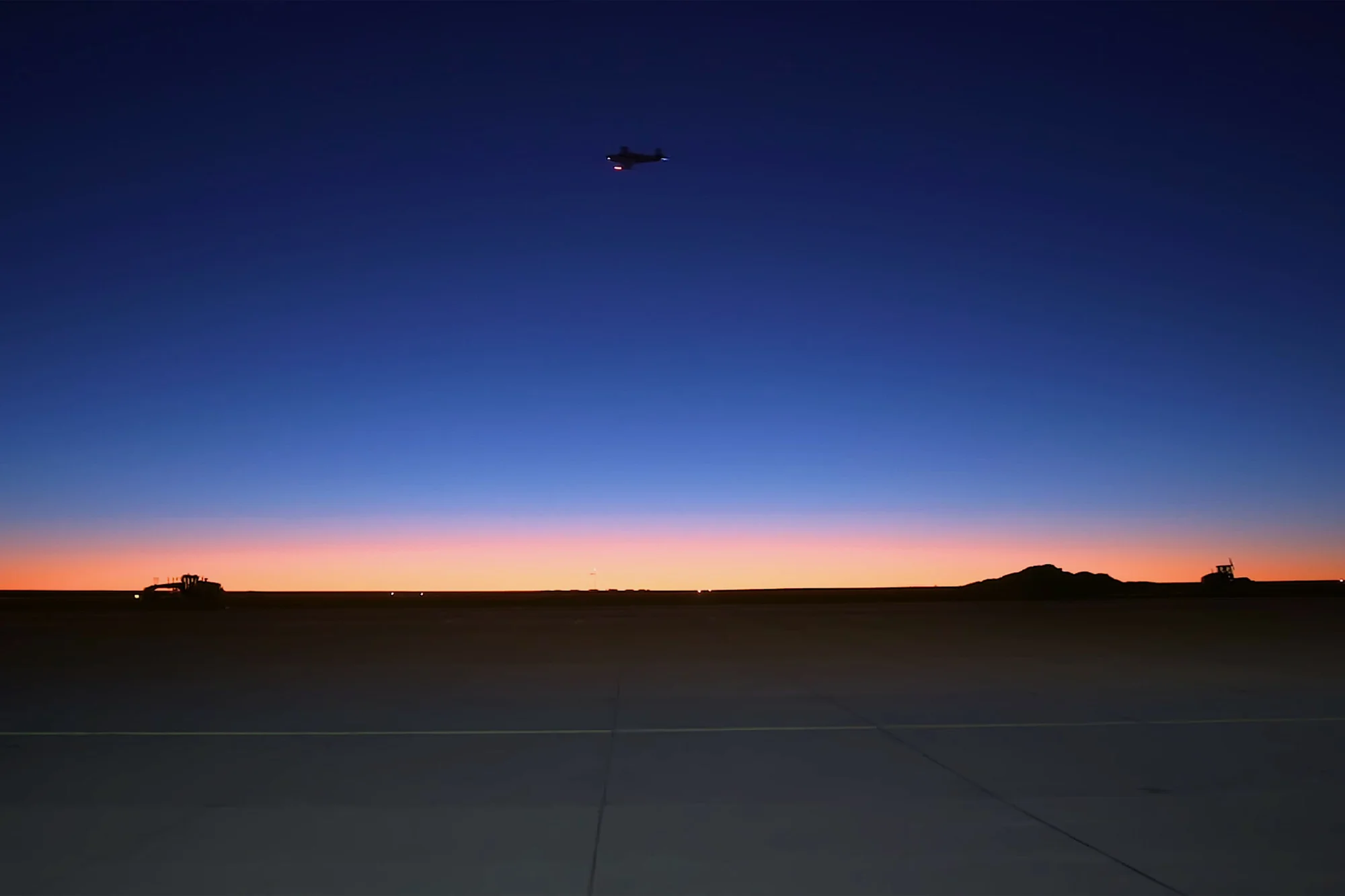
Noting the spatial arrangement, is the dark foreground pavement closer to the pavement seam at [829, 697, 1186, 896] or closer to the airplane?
the pavement seam at [829, 697, 1186, 896]

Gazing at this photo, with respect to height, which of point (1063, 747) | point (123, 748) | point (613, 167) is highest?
point (613, 167)

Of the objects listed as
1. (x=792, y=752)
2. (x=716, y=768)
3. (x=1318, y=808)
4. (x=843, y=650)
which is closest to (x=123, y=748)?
(x=716, y=768)

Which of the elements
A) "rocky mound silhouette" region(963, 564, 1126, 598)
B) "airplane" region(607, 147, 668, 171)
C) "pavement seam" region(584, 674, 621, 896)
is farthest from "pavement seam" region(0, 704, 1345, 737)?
"rocky mound silhouette" region(963, 564, 1126, 598)

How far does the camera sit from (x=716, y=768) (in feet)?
30.3

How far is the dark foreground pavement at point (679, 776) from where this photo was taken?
6.18 meters

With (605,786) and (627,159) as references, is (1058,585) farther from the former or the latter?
(605,786)

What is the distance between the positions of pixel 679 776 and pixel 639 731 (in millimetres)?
2589

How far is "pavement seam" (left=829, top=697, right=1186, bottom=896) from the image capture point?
5.98 m

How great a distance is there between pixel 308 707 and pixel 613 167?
2227 cm

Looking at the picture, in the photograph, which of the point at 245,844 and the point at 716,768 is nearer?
the point at 245,844

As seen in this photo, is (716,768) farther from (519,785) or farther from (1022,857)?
(1022,857)

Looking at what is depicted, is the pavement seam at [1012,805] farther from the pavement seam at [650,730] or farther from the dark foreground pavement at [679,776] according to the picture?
the pavement seam at [650,730]

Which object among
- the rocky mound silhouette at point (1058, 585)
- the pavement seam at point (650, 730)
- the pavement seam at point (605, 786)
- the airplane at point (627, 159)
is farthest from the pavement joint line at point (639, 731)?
the rocky mound silhouette at point (1058, 585)

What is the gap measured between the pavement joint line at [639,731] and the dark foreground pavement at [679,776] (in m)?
0.07
